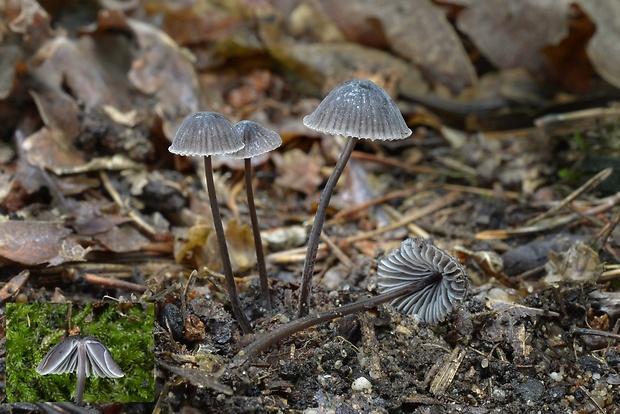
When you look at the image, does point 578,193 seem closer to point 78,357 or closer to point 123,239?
point 123,239

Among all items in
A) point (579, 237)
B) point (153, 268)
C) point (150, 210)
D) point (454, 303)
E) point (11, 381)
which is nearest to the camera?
point (11, 381)

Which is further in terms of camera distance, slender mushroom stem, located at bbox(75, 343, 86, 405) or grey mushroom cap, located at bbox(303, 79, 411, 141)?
grey mushroom cap, located at bbox(303, 79, 411, 141)

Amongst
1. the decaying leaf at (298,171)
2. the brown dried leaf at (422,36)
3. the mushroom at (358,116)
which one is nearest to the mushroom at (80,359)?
the mushroom at (358,116)

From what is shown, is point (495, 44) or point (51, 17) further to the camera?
point (495, 44)

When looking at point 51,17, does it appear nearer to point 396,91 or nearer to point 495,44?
point 396,91

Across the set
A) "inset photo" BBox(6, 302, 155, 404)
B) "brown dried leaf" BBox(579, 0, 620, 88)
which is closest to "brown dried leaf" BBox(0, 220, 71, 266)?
"inset photo" BBox(6, 302, 155, 404)

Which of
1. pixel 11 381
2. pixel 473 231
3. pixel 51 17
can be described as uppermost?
pixel 51 17

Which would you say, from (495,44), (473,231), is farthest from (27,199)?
(495,44)

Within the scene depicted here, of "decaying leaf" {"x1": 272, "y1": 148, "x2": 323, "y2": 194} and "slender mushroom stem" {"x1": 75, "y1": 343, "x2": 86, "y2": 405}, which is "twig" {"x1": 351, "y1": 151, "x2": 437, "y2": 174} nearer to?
"decaying leaf" {"x1": 272, "y1": 148, "x2": 323, "y2": 194}
